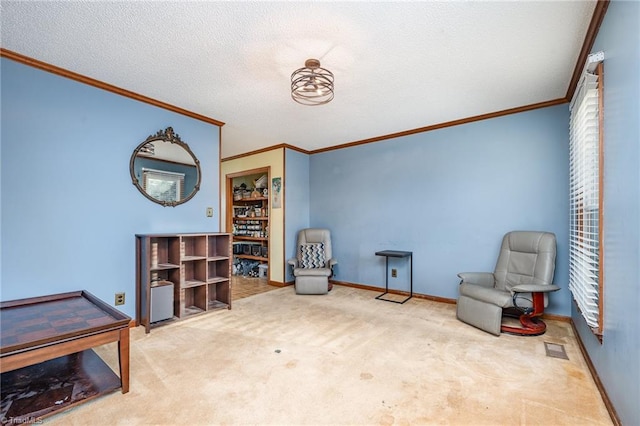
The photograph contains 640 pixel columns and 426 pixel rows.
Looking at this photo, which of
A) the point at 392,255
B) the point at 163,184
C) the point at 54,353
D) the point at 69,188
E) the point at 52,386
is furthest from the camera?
the point at 392,255

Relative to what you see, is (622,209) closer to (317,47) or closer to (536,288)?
(536,288)

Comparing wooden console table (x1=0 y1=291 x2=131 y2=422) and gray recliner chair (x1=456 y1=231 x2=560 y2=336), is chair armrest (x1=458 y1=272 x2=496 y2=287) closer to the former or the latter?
gray recliner chair (x1=456 y1=231 x2=560 y2=336)

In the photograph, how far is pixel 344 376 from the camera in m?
2.20

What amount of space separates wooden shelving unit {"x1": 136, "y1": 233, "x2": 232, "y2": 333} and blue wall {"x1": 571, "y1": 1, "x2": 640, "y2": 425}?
3526 millimetres

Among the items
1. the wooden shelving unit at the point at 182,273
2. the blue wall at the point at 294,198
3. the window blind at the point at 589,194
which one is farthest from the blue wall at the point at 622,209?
the blue wall at the point at 294,198

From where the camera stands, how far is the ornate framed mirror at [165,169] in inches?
133

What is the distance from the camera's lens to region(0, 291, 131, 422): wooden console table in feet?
5.45

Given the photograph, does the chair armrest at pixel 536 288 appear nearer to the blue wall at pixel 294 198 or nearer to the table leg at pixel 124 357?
the table leg at pixel 124 357

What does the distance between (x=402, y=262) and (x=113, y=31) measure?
4.25 meters

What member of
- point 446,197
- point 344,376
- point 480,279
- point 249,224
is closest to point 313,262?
point 249,224

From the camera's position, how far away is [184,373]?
7.34 ft

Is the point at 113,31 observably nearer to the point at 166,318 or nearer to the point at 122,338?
the point at 122,338

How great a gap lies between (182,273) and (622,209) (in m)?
A: 3.75

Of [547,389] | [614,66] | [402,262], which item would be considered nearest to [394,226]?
[402,262]
